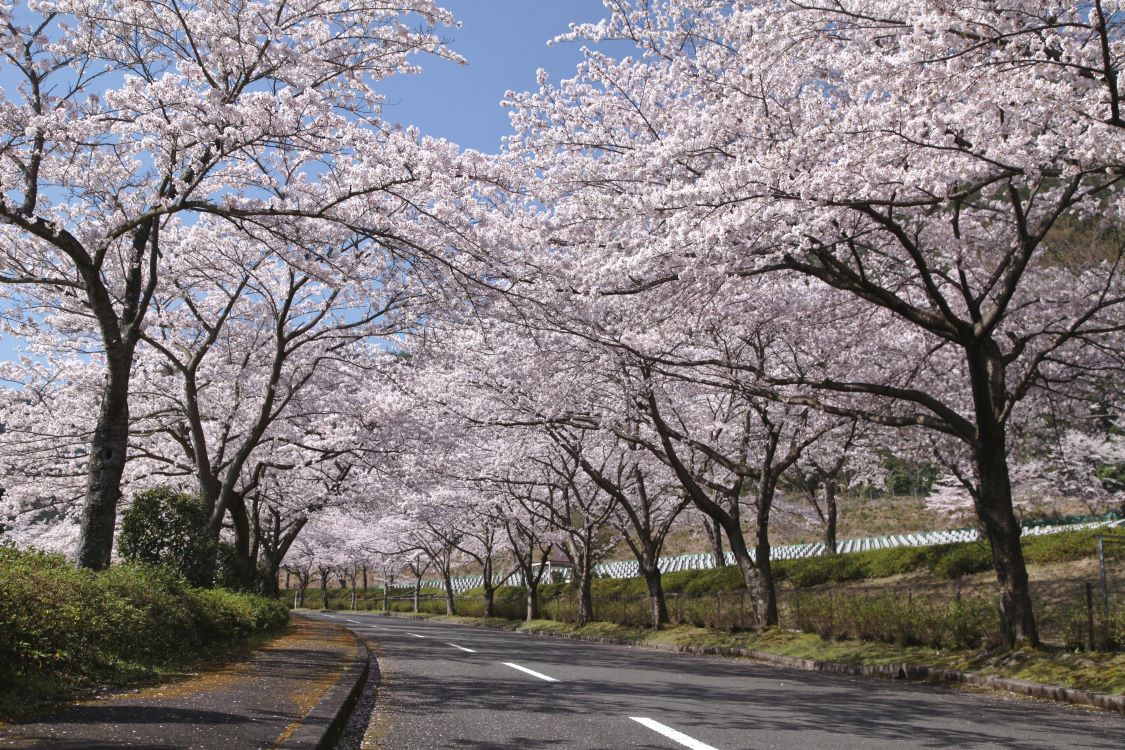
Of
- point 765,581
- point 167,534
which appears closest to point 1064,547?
point 765,581

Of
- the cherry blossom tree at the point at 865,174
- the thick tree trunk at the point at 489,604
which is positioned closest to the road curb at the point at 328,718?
the cherry blossom tree at the point at 865,174

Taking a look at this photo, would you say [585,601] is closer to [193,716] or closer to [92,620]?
[92,620]

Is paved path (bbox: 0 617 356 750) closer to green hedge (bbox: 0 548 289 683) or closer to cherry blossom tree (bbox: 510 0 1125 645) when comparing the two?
green hedge (bbox: 0 548 289 683)

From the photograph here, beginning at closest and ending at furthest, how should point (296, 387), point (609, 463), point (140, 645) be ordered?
point (140, 645)
point (296, 387)
point (609, 463)

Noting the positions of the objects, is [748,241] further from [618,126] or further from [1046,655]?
[1046,655]

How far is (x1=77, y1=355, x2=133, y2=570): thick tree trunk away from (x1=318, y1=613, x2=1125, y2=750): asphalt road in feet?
12.8

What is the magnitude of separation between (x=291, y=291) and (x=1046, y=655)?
45.8ft

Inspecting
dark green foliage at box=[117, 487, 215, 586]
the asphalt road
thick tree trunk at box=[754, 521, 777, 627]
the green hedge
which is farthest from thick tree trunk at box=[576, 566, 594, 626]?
the green hedge

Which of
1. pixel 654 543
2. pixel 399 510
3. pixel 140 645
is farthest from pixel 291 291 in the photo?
pixel 399 510

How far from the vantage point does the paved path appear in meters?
4.60

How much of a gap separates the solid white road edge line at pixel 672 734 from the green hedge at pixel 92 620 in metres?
4.59

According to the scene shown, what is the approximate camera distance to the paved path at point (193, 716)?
4.60 m

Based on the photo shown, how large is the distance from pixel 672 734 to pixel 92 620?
17.3ft

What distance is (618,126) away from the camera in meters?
13.2
